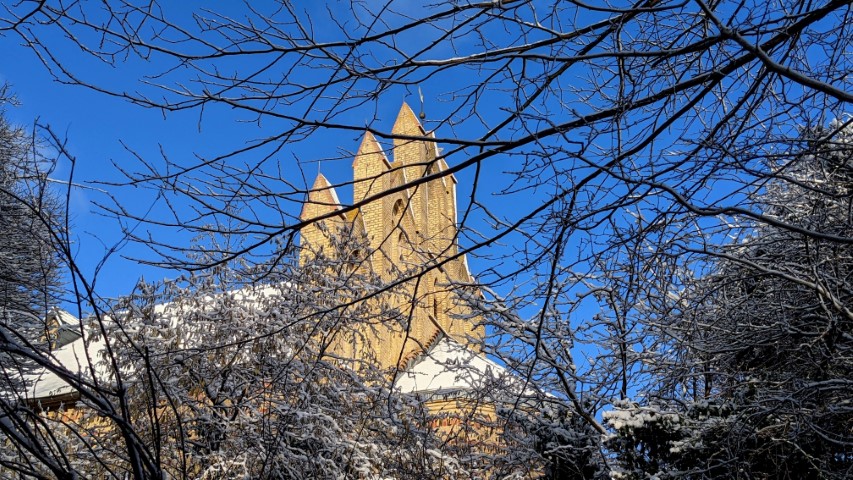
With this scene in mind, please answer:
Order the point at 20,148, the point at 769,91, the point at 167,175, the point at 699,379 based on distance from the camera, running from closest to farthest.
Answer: the point at 167,175
the point at 769,91
the point at 699,379
the point at 20,148

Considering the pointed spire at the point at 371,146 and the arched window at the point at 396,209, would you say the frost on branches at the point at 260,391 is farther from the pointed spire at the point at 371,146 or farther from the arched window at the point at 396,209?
the arched window at the point at 396,209

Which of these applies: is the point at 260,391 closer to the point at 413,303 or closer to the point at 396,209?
the point at 413,303

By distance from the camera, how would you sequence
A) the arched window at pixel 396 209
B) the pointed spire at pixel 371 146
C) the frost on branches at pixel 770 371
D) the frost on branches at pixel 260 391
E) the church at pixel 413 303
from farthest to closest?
the arched window at pixel 396 209
the church at pixel 413 303
the frost on branches at pixel 260 391
the frost on branches at pixel 770 371
the pointed spire at pixel 371 146

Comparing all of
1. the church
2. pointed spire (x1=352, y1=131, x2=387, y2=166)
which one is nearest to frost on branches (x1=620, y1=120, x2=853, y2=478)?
the church

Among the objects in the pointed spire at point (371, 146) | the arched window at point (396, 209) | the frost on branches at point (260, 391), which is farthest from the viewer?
the arched window at point (396, 209)

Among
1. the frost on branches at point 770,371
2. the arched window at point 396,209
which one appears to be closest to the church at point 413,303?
the arched window at point 396,209

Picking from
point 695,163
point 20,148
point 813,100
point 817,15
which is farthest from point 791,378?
point 20,148

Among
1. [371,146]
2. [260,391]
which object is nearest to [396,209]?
[260,391]

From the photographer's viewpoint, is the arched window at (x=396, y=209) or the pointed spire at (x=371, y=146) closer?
the pointed spire at (x=371, y=146)

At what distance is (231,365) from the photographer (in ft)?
31.4

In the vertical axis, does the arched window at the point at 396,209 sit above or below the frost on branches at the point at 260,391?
above

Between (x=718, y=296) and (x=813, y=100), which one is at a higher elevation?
(x=718, y=296)

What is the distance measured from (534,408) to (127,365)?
5608 mm

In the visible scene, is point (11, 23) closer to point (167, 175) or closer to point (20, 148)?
point (167, 175)
